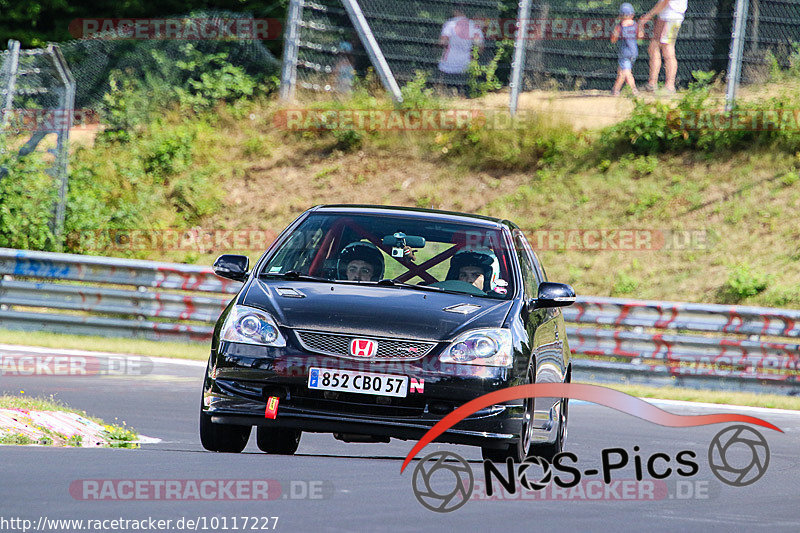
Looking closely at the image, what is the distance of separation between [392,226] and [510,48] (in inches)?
526

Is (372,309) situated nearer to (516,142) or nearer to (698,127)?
(698,127)

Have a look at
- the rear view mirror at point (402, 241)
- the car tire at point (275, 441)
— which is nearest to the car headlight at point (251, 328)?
the car tire at point (275, 441)

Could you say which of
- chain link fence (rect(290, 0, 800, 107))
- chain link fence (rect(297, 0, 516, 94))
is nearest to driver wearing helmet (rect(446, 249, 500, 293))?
chain link fence (rect(290, 0, 800, 107))

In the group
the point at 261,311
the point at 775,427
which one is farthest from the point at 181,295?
the point at 261,311

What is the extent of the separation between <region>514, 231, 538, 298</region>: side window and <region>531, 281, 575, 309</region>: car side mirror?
9 cm

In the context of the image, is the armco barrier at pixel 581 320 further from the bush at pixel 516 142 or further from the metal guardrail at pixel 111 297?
the bush at pixel 516 142

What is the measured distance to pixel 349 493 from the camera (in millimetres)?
6555

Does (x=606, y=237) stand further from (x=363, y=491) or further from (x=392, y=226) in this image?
(x=363, y=491)

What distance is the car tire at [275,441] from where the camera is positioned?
26.9ft

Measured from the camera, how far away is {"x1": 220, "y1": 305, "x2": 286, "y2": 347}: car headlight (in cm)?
718

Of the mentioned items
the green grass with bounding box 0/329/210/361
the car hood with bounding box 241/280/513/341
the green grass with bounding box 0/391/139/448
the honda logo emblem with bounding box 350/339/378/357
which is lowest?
the green grass with bounding box 0/391/139/448

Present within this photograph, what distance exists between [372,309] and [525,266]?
1721mm

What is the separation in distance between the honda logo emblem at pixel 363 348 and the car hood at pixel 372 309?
53mm

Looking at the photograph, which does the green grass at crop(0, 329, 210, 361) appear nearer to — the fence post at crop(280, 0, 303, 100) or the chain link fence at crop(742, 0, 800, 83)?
the fence post at crop(280, 0, 303, 100)
